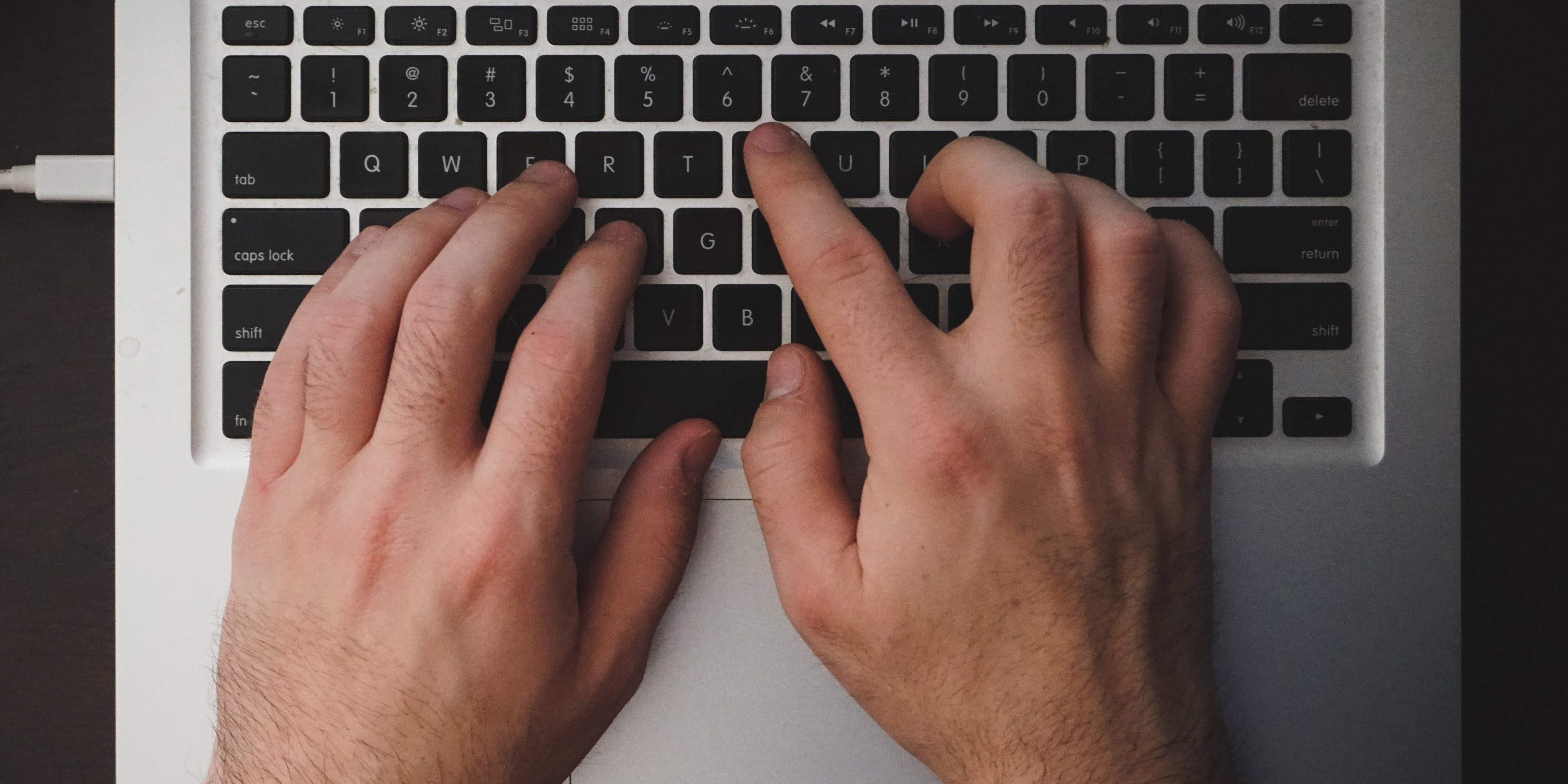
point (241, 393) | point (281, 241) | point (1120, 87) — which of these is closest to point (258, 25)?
point (281, 241)

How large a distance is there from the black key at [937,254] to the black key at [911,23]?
0.43 ft

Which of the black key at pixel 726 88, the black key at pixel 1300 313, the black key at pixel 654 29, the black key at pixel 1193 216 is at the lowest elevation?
the black key at pixel 1300 313

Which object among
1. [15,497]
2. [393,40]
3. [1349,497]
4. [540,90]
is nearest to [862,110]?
[540,90]

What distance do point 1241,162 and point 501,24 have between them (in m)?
0.52

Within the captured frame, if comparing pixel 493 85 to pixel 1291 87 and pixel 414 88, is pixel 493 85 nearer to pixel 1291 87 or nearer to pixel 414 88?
pixel 414 88

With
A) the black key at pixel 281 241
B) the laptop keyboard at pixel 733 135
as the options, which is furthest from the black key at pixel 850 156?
the black key at pixel 281 241

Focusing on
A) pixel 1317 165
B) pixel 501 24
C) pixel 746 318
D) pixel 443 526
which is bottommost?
pixel 443 526

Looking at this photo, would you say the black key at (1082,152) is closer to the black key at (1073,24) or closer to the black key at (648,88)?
the black key at (1073,24)

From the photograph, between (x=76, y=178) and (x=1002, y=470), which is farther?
(x=76, y=178)

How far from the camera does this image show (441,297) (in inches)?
19.9

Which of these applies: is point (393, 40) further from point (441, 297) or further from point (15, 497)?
point (15, 497)

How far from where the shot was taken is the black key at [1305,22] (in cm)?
54

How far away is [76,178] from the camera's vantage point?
1.94 ft

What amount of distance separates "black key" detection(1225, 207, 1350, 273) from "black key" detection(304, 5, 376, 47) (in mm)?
611
